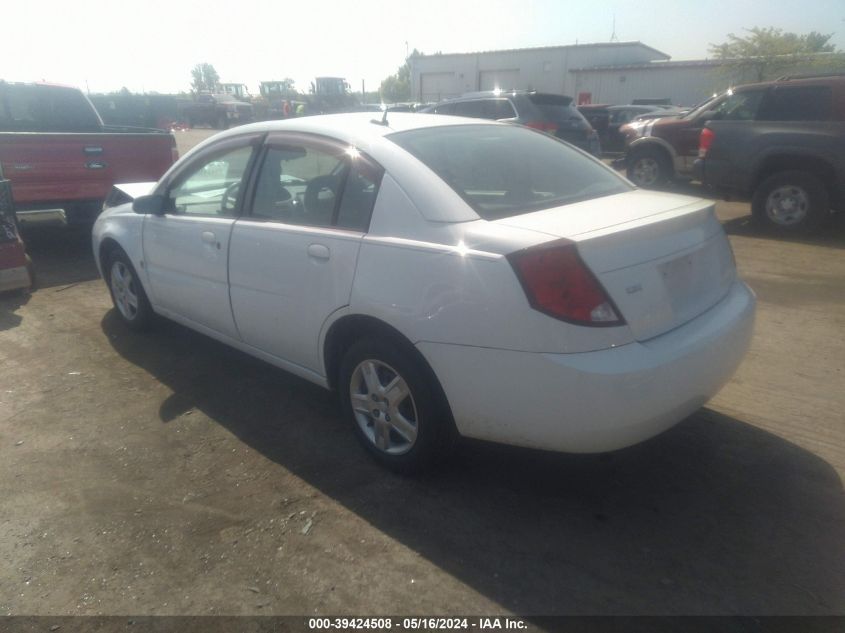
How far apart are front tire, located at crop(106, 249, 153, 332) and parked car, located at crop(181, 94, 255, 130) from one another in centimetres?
3653

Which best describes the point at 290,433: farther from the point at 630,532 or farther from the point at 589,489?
the point at 630,532

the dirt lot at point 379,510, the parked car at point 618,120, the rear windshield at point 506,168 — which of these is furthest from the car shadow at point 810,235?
the parked car at point 618,120

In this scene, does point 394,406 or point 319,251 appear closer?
point 394,406

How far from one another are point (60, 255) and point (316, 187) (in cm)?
577

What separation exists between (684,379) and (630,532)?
0.68 metres

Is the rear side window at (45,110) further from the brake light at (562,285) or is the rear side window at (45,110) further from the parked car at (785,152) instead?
the brake light at (562,285)

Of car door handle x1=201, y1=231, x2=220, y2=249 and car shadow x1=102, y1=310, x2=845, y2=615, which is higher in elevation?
car door handle x1=201, y1=231, x2=220, y2=249

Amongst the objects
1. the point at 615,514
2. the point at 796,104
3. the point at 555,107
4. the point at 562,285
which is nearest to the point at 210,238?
the point at 562,285

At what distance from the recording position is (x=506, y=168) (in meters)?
3.38

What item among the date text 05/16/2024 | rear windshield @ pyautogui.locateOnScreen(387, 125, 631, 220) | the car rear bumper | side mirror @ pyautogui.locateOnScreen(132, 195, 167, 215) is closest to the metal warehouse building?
rear windshield @ pyautogui.locateOnScreen(387, 125, 631, 220)

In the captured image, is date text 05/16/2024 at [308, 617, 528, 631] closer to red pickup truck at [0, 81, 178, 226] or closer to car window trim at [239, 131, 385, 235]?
car window trim at [239, 131, 385, 235]

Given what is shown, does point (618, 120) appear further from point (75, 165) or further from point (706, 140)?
point (75, 165)

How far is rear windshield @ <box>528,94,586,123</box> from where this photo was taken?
39.1 ft

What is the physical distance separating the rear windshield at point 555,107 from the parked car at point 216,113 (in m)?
30.7
